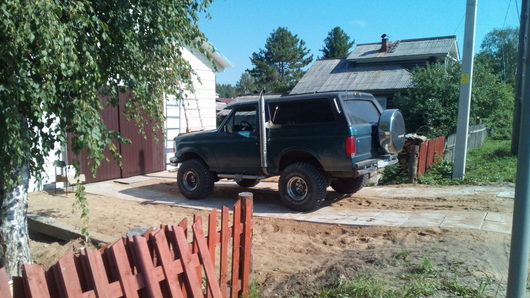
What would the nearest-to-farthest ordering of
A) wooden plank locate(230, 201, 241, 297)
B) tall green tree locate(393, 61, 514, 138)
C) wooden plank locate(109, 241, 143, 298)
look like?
wooden plank locate(109, 241, 143, 298) → wooden plank locate(230, 201, 241, 297) → tall green tree locate(393, 61, 514, 138)

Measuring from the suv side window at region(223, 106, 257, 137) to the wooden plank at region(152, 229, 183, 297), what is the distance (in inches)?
206

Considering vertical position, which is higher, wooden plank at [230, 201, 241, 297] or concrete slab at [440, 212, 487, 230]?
wooden plank at [230, 201, 241, 297]

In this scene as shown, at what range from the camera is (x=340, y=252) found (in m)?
5.22

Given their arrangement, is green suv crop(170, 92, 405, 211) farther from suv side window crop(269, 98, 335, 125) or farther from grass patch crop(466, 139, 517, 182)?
grass patch crop(466, 139, 517, 182)

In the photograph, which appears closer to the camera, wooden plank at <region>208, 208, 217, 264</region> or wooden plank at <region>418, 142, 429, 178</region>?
wooden plank at <region>208, 208, 217, 264</region>

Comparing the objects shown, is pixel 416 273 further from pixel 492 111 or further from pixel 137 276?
pixel 492 111

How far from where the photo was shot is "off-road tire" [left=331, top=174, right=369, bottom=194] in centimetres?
834

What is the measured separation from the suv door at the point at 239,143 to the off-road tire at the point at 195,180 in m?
Answer: 0.38

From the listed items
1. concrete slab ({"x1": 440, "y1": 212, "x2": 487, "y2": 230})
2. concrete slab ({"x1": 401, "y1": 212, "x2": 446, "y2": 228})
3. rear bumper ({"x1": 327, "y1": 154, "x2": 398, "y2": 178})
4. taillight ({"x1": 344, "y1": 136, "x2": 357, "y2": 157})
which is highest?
taillight ({"x1": 344, "y1": 136, "x2": 357, "y2": 157})

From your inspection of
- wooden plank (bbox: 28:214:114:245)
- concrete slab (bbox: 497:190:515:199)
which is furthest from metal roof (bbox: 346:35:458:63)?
wooden plank (bbox: 28:214:114:245)

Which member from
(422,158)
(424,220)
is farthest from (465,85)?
(424,220)

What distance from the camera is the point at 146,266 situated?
8.81 ft

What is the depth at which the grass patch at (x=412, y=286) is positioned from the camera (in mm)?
3422

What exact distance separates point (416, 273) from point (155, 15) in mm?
3639
